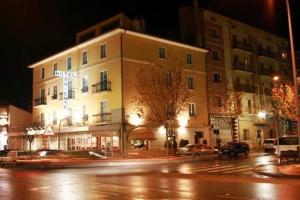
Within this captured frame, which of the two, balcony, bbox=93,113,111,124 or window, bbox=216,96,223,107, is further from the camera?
window, bbox=216,96,223,107

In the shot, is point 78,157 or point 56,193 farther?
point 78,157

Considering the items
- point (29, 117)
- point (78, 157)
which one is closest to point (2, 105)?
point (29, 117)

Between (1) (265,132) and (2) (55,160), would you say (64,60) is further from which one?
(1) (265,132)

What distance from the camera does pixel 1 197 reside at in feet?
46.2

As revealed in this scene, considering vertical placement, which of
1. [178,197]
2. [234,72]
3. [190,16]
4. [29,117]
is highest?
[190,16]

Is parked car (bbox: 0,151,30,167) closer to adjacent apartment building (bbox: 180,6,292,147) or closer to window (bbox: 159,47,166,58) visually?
window (bbox: 159,47,166,58)

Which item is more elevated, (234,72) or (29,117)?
(234,72)

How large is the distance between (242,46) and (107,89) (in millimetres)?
22682

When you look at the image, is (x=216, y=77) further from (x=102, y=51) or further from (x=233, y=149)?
(x=102, y=51)

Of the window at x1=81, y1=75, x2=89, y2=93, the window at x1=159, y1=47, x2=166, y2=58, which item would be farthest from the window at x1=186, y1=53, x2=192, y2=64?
the window at x1=81, y1=75, x2=89, y2=93

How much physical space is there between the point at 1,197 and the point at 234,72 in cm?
4523

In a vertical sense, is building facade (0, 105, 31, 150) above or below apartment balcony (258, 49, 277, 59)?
below

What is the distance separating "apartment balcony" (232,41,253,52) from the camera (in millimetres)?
55781

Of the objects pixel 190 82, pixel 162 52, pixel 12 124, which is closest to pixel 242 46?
pixel 190 82
